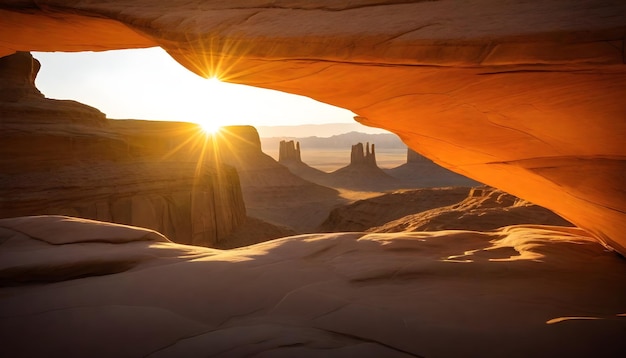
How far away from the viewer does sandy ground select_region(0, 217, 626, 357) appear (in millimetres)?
1729

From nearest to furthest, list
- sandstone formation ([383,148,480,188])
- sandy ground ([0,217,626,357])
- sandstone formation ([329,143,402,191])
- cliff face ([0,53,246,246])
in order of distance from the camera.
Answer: sandy ground ([0,217,626,357]) → cliff face ([0,53,246,246]) → sandstone formation ([329,143,402,191]) → sandstone formation ([383,148,480,188])

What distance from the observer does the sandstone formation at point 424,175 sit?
46.8 m

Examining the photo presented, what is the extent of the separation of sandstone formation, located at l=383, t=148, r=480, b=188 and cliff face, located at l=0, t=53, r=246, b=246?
34.3 meters

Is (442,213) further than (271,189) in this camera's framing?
No

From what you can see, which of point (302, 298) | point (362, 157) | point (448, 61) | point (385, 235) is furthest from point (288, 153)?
point (448, 61)

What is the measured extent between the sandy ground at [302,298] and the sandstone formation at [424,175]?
43.4 meters

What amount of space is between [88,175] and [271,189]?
73.0ft

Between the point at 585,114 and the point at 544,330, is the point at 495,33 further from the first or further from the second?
the point at 544,330

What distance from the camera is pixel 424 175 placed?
51781 millimetres

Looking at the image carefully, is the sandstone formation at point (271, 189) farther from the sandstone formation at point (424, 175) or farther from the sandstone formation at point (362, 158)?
the sandstone formation at point (424, 175)

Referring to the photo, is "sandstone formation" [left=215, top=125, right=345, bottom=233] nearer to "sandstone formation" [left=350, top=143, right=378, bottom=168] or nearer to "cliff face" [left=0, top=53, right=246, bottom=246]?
"cliff face" [left=0, top=53, right=246, bottom=246]

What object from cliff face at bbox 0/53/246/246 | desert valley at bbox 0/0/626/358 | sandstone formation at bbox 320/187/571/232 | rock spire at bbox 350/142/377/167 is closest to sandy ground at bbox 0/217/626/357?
desert valley at bbox 0/0/626/358

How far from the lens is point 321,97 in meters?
3.44

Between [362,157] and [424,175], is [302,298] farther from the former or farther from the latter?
[424,175]
